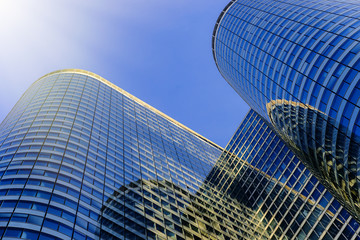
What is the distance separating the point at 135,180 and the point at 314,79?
2871cm

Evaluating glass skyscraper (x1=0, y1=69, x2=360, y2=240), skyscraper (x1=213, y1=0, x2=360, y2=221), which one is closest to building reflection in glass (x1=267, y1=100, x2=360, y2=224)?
skyscraper (x1=213, y1=0, x2=360, y2=221)

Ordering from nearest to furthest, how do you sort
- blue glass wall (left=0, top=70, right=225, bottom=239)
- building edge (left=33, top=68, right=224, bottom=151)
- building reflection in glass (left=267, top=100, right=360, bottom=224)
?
blue glass wall (left=0, top=70, right=225, bottom=239) → building reflection in glass (left=267, top=100, right=360, bottom=224) → building edge (left=33, top=68, right=224, bottom=151)

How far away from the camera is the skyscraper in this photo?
118ft

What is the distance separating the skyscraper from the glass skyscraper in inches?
423

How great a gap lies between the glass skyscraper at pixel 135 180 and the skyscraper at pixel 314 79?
10734 millimetres

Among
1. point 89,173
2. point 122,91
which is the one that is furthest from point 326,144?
point 122,91

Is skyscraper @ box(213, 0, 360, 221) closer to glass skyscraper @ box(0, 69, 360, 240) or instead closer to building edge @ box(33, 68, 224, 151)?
glass skyscraper @ box(0, 69, 360, 240)

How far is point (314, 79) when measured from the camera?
136 feet

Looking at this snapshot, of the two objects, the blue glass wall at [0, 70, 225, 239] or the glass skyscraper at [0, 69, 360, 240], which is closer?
the blue glass wall at [0, 70, 225, 239]

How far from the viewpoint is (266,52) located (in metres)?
57.1

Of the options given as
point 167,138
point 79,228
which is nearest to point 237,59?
point 167,138

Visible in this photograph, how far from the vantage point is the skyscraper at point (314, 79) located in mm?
36062

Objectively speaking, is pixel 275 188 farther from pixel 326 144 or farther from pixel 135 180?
pixel 135 180

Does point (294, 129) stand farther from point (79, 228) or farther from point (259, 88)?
point (79, 228)
